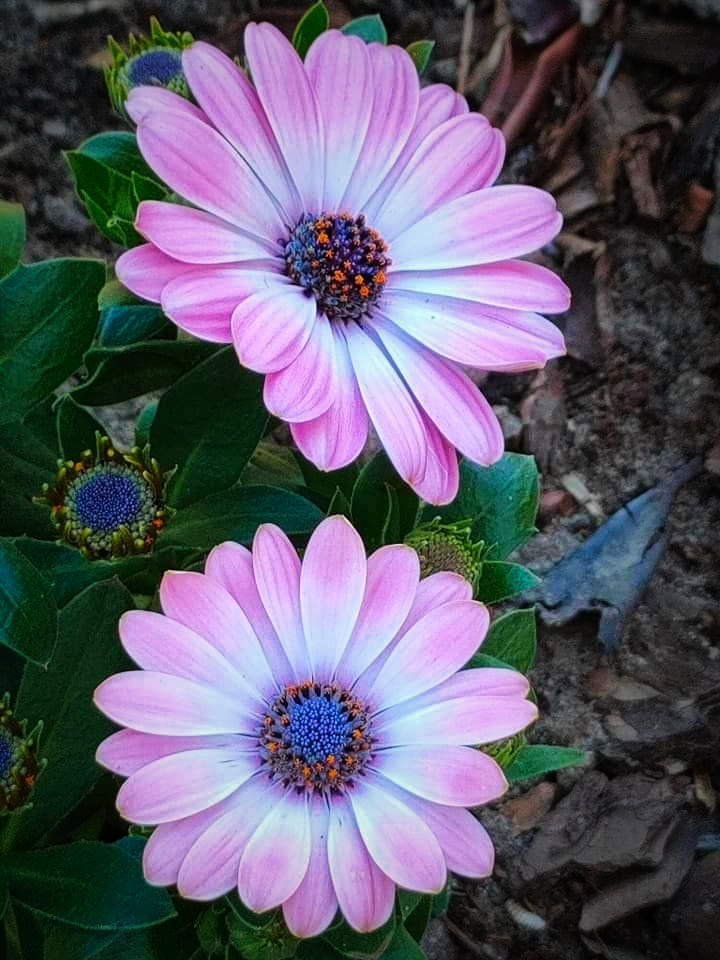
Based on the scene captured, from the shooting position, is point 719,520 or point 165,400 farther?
point 719,520

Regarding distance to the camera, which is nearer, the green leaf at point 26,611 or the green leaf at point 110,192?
the green leaf at point 26,611

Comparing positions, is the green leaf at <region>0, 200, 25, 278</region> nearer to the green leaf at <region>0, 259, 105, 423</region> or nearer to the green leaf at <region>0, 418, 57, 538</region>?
the green leaf at <region>0, 259, 105, 423</region>

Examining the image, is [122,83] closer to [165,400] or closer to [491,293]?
[165,400]

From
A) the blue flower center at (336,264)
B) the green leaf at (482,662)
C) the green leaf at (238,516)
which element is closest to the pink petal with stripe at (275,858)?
the green leaf at (482,662)

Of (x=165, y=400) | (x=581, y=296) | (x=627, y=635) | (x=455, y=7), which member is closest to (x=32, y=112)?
(x=455, y=7)

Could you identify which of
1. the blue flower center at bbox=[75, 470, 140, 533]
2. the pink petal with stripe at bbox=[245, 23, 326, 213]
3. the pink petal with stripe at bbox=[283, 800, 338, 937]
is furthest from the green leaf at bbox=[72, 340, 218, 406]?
the pink petal with stripe at bbox=[283, 800, 338, 937]

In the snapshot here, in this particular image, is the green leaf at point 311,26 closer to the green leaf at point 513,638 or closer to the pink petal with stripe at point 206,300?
the pink petal with stripe at point 206,300
